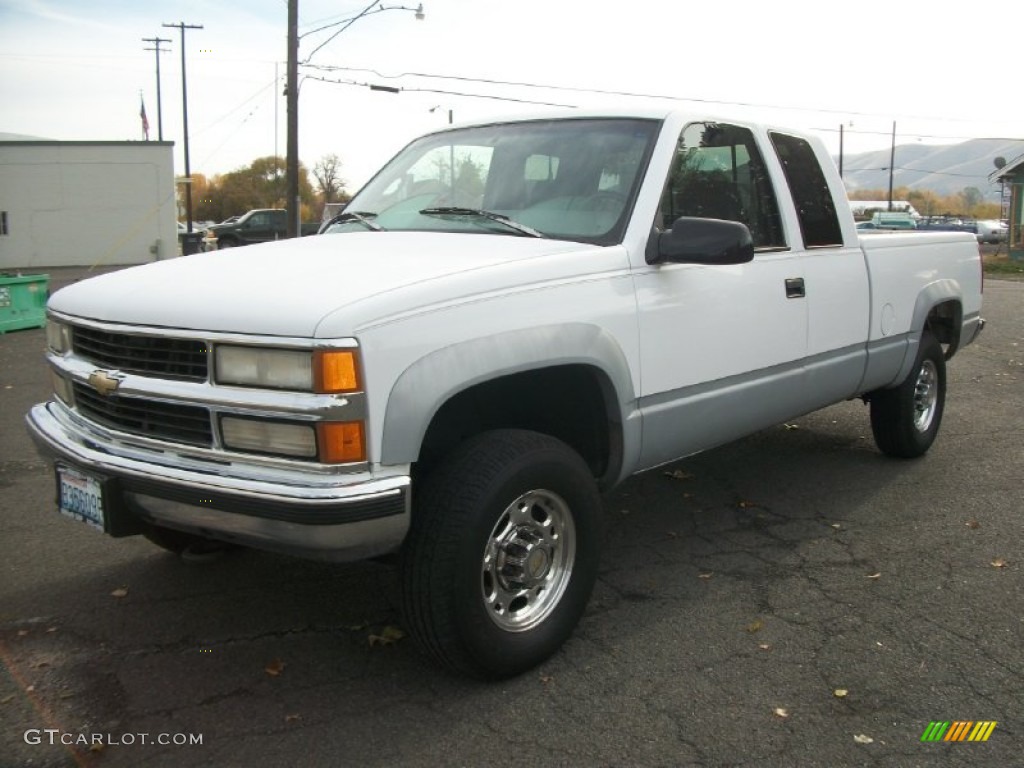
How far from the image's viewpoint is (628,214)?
3.75 meters

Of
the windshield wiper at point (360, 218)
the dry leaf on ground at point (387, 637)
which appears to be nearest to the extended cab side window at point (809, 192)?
the windshield wiper at point (360, 218)

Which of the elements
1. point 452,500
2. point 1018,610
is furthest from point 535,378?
point 1018,610

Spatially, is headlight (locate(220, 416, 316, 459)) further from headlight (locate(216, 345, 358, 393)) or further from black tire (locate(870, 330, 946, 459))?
black tire (locate(870, 330, 946, 459))

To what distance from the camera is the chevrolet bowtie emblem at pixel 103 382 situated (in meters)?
3.08

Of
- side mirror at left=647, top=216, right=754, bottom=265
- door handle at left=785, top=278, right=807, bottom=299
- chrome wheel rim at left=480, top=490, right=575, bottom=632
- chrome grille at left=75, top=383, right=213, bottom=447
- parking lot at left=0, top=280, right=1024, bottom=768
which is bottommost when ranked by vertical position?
parking lot at left=0, top=280, right=1024, bottom=768

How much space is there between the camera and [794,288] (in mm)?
4512

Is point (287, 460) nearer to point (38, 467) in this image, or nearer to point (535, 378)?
point (535, 378)

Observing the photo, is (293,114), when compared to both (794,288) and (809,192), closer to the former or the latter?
(809,192)

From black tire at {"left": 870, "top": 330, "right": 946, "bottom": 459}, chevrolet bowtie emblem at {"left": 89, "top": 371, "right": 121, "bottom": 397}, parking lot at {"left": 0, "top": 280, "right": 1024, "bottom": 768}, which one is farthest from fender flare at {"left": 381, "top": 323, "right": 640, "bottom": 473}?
black tire at {"left": 870, "top": 330, "right": 946, "bottom": 459}

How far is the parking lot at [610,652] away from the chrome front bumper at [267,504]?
0.64 meters

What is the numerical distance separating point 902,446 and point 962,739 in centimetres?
335

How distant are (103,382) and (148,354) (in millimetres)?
205

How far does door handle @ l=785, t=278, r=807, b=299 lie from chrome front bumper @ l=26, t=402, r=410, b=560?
96.1 inches

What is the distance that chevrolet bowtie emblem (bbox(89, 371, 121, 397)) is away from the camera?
3.08m
